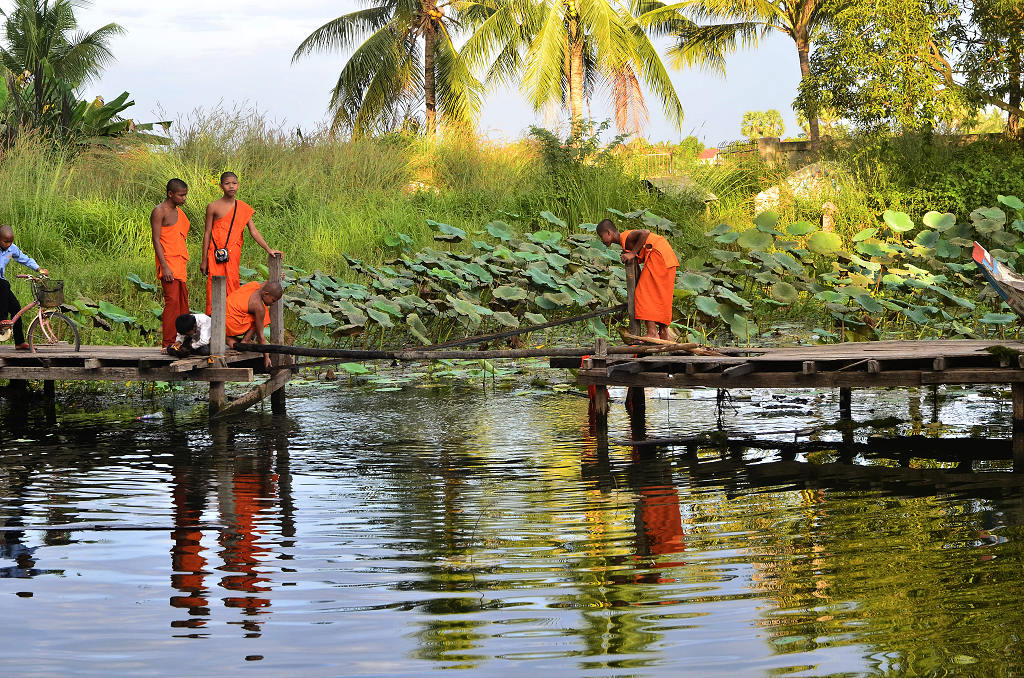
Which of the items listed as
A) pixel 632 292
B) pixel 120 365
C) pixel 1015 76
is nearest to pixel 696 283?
pixel 632 292

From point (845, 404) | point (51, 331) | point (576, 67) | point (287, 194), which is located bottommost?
point (845, 404)

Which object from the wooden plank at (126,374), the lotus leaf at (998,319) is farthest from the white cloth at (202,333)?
the lotus leaf at (998,319)

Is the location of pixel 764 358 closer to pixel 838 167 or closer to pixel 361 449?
pixel 361 449

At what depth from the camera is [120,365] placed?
826cm

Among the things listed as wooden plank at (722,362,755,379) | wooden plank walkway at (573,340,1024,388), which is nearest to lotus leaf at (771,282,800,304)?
wooden plank walkway at (573,340,1024,388)

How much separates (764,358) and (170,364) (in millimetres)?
3928

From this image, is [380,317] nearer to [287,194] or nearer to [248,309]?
[248,309]

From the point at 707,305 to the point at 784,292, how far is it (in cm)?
170

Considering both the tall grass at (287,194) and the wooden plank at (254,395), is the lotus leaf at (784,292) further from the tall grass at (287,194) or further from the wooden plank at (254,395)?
the wooden plank at (254,395)

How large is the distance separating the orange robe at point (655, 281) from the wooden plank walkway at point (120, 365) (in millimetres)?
2868

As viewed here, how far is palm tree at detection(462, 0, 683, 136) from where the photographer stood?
24703 mm

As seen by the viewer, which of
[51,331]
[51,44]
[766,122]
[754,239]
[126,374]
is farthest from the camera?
[766,122]

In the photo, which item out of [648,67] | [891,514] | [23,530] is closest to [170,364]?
[23,530]

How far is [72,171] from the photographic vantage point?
15766mm
